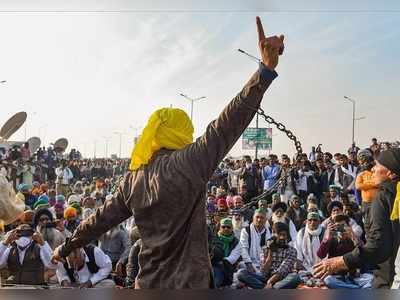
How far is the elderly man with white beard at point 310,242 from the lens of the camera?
833 centimetres

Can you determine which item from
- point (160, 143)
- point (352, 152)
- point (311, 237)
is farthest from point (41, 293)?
point (352, 152)

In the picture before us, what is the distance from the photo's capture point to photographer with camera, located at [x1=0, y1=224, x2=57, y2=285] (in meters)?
6.71

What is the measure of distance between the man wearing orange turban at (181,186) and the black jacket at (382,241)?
3.66ft

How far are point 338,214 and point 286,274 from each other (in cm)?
161

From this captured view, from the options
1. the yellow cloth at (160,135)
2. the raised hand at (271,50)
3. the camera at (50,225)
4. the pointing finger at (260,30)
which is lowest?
the camera at (50,225)

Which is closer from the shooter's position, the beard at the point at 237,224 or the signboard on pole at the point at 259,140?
the beard at the point at 237,224

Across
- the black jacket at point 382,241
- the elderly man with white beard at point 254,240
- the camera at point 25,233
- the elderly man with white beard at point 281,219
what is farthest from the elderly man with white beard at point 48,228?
the black jacket at point 382,241

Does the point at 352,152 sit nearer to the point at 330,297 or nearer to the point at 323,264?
the point at 323,264

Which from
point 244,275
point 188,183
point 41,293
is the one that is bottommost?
point 244,275

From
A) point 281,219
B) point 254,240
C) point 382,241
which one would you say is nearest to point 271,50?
point 382,241

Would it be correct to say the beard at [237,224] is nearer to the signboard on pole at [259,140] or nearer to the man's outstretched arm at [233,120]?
the man's outstretched arm at [233,120]

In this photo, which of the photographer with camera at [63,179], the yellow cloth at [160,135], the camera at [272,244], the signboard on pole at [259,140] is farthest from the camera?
the signboard on pole at [259,140]

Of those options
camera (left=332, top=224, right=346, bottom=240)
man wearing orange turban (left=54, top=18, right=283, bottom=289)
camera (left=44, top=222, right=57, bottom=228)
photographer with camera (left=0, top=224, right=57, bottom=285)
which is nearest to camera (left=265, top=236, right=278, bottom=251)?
camera (left=332, top=224, right=346, bottom=240)

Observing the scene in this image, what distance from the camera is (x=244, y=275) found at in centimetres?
781
